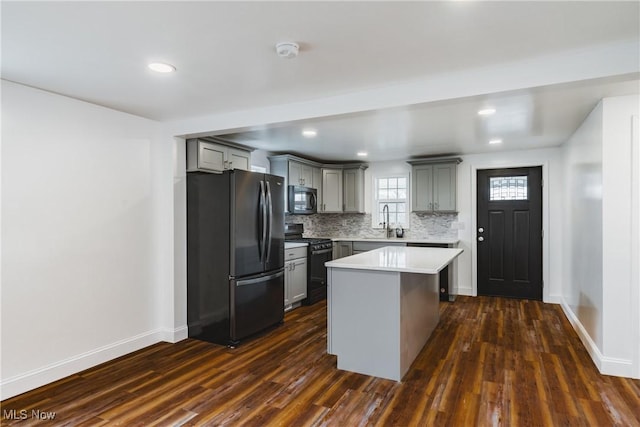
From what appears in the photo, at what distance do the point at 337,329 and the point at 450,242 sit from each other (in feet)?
9.82

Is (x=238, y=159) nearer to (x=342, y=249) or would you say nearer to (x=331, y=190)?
(x=331, y=190)

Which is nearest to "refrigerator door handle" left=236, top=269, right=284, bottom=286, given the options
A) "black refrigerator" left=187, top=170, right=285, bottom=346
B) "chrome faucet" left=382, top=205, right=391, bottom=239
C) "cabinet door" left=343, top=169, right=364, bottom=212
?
"black refrigerator" left=187, top=170, right=285, bottom=346

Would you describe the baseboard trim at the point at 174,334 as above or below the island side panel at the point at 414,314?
below

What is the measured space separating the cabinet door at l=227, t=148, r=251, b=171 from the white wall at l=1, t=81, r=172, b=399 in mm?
758

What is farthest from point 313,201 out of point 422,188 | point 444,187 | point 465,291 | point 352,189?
point 465,291

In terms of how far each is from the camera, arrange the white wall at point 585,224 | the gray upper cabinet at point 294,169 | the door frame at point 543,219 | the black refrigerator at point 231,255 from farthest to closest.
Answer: the gray upper cabinet at point 294,169 < the door frame at point 543,219 < the black refrigerator at point 231,255 < the white wall at point 585,224

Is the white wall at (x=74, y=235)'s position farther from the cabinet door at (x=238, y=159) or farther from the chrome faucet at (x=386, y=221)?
the chrome faucet at (x=386, y=221)

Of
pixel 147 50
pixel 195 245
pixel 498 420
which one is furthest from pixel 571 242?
pixel 147 50

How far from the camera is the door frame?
17.6ft

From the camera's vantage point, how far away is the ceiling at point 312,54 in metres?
1.75

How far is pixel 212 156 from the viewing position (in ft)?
13.5

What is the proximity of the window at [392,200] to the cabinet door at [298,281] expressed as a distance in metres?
1.95

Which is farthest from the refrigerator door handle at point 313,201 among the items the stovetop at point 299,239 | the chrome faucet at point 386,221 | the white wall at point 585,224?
the white wall at point 585,224

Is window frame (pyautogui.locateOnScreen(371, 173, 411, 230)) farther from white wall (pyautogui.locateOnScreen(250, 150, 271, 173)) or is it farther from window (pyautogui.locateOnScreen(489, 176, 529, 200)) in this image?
white wall (pyautogui.locateOnScreen(250, 150, 271, 173))
